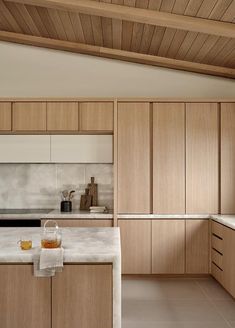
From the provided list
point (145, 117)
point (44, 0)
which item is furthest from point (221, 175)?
point (44, 0)

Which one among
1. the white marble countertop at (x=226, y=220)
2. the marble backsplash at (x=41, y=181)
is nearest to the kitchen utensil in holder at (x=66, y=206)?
the marble backsplash at (x=41, y=181)

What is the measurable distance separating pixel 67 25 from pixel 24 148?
1.69m

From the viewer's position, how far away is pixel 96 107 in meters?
5.11

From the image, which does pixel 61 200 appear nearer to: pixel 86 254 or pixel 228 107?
pixel 228 107

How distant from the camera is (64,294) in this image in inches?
97.9

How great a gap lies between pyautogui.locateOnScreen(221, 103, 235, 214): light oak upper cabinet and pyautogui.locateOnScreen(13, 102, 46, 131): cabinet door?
7.69ft

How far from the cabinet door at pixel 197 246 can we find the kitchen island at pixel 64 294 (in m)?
2.67

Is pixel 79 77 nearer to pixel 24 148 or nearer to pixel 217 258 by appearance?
pixel 24 148

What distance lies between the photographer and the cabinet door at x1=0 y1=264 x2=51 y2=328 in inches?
97.7

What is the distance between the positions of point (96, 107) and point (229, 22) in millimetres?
1932

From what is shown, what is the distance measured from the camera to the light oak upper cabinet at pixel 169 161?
5.02 meters

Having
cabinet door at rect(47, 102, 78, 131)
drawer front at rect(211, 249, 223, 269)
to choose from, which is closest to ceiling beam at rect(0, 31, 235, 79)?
cabinet door at rect(47, 102, 78, 131)

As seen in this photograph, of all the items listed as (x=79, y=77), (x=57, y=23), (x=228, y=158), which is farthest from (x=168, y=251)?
(x=57, y=23)

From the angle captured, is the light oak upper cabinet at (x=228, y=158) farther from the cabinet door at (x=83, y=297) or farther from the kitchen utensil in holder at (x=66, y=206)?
the cabinet door at (x=83, y=297)
